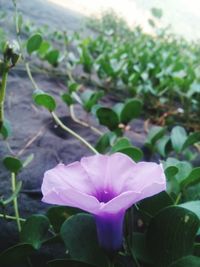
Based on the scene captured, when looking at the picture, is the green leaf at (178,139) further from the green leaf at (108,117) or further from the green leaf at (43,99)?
the green leaf at (43,99)

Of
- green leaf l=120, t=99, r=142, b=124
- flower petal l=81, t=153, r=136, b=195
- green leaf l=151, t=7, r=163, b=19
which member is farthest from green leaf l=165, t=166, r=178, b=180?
green leaf l=151, t=7, r=163, b=19

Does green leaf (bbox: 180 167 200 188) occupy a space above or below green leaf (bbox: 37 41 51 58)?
above

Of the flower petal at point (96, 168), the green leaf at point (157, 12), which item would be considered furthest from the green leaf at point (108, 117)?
the green leaf at point (157, 12)

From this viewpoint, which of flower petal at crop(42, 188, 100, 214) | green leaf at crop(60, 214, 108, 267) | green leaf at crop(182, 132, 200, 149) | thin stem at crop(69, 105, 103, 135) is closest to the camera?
flower petal at crop(42, 188, 100, 214)

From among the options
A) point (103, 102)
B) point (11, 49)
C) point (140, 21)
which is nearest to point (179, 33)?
point (140, 21)

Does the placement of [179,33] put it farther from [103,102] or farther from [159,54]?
[103,102]

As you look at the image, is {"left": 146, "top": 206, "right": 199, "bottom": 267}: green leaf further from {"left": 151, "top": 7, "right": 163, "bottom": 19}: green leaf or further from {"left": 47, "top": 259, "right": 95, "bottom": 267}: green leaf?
{"left": 151, "top": 7, "right": 163, "bottom": 19}: green leaf
